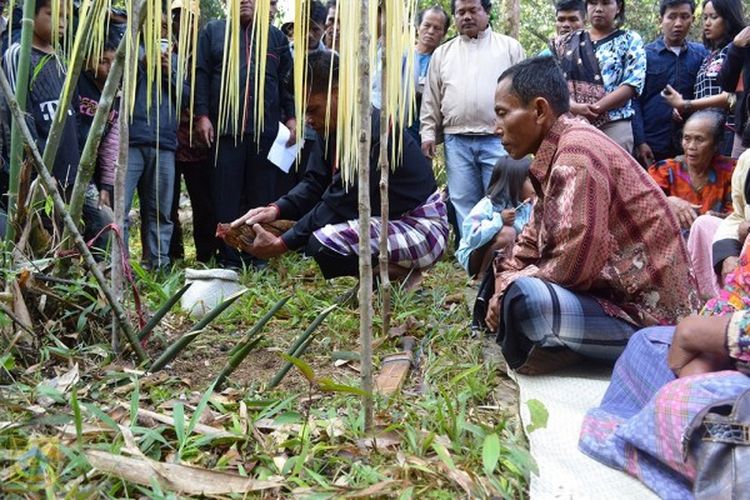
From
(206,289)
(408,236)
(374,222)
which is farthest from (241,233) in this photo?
(408,236)

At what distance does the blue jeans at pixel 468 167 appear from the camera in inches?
187

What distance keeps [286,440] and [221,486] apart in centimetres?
29

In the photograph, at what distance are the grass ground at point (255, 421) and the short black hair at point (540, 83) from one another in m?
0.94

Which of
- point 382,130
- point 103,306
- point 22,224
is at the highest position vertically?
point 382,130

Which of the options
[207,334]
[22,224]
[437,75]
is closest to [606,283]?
[207,334]

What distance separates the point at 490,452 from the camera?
1852 mm

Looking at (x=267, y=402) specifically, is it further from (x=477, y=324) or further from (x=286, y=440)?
(x=477, y=324)

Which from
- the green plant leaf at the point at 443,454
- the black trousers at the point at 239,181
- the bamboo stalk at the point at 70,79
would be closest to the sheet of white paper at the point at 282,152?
the black trousers at the point at 239,181

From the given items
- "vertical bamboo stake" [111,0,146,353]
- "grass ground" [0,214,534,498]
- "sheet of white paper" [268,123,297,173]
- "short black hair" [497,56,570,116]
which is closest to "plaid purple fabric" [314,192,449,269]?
"grass ground" [0,214,534,498]

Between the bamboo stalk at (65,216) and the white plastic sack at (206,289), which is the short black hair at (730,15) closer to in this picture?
the white plastic sack at (206,289)

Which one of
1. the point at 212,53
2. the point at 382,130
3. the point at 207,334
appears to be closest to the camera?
the point at 382,130

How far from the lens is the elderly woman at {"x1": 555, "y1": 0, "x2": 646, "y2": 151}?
4.47 m

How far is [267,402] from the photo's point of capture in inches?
87.0

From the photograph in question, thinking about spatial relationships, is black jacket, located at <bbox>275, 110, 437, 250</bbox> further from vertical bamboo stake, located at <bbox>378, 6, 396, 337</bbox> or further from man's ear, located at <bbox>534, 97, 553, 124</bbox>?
man's ear, located at <bbox>534, 97, 553, 124</bbox>
